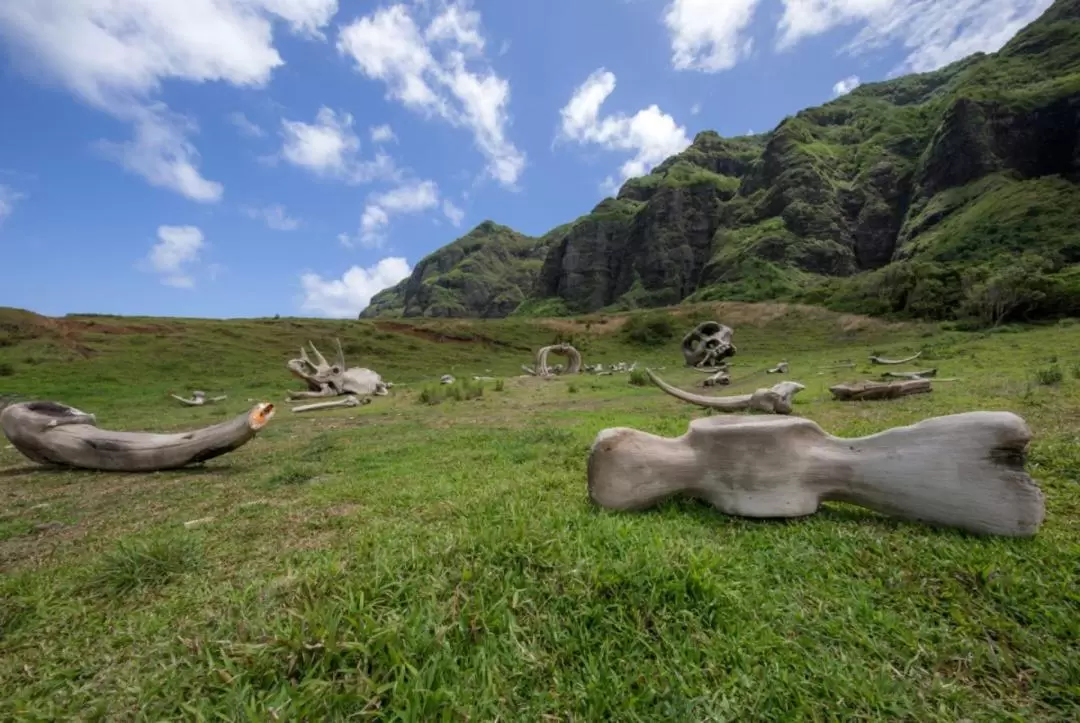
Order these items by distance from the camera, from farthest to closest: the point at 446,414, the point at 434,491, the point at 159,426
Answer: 1. the point at 446,414
2. the point at 159,426
3. the point at 434,491

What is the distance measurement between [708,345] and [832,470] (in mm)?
19942

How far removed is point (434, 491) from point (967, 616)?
13.9ft

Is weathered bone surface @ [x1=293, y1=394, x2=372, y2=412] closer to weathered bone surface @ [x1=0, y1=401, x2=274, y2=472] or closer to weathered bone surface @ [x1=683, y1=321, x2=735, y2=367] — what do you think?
weathered bone surface @ [x1=0, y1=401, x2=274, y2=472]

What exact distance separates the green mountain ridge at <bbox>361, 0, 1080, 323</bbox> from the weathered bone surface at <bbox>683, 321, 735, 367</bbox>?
916 inches

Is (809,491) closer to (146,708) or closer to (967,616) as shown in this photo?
(967,616)

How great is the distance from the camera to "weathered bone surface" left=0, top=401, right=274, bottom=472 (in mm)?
7629

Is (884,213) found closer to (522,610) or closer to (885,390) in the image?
(885,390)

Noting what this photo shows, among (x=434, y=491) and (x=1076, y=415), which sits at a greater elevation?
(x=434, y=491)

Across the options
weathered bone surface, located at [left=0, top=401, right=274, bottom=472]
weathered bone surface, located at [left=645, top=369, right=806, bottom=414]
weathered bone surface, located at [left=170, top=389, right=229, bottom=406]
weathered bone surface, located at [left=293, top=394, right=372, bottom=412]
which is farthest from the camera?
weathered bone surface, located at [left=170, top=389, right=229, bottom=406]

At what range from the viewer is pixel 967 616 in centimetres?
244

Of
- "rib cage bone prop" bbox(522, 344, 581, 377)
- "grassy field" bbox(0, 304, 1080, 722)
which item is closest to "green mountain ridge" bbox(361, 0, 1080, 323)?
"rib cage bone prop" bbox(522, 344, 581, 377)

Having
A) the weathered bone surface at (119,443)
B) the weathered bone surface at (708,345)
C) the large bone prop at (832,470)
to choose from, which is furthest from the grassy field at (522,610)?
the weathered bone surface at (708,345)

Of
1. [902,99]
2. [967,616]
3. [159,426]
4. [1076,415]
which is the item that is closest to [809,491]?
[967,616]

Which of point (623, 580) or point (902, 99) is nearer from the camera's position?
point (623, 580)
